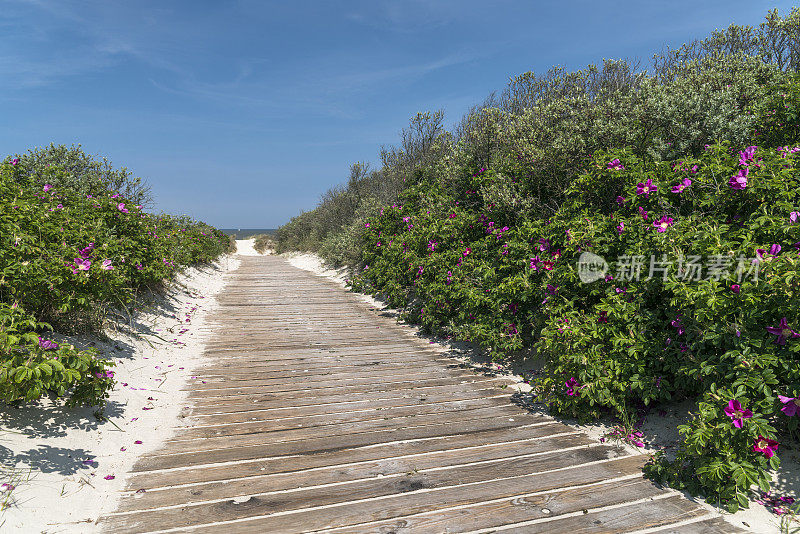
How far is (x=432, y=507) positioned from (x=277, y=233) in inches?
1467

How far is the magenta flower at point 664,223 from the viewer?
3.92 metres

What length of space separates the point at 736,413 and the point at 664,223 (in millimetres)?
1857

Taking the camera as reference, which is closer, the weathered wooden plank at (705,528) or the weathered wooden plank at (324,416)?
the weathered wooden plank at (705,528)

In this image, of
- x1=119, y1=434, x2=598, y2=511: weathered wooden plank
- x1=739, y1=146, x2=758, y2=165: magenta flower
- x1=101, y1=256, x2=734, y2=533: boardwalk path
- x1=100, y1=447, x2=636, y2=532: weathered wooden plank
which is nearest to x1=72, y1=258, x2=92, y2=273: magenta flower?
x1=101, y1=256, x2=734, y2=533: boardwalk path

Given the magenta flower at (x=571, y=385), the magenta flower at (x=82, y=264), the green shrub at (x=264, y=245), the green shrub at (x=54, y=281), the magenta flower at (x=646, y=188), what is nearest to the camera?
the green shrub at (x=54, y=281)

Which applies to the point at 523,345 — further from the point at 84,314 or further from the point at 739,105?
the point at 84,314

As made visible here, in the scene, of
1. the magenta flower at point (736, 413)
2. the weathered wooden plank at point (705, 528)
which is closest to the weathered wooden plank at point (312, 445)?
the weathered wooden plank at point (705, 528)

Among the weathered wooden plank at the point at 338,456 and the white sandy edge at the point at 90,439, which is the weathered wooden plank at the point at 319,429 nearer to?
the weathered wooden plank at the point at 338,456

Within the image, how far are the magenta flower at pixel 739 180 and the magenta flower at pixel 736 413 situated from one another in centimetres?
199

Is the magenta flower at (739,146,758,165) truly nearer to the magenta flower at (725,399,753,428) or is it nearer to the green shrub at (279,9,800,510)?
the green shrub at (279,9,800,510)

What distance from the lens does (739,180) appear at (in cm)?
369

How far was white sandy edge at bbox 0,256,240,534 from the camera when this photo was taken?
2668mm

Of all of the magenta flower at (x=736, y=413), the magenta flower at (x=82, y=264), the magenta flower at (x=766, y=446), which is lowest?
the magenta flower at (x=766, y=446)

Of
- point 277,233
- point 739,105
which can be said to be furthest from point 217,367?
point 277,233
